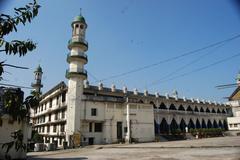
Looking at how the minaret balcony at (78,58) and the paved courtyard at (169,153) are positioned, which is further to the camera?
the minaret balcony at (78,58)

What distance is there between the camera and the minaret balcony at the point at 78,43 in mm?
36219

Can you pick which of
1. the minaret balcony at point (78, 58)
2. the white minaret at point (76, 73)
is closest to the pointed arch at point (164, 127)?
the white minaret at point (76, 73)

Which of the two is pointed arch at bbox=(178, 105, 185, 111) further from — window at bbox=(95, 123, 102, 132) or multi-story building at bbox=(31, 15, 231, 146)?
window at bbox=(95, 123, 102, 132)

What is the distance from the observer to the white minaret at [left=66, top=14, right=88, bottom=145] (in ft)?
111

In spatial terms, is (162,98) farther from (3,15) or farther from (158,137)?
(3,15)

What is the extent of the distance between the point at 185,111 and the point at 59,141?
28236mm

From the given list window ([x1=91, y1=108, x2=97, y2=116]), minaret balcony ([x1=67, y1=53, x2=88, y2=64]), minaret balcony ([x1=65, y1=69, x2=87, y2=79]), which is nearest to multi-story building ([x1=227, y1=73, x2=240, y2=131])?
window ([x1=91, y1=108, x2=97, y2=116])

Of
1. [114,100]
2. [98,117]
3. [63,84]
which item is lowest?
[98,117]

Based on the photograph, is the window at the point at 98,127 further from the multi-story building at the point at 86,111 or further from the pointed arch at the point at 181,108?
the pointed arch at the point at 181,108

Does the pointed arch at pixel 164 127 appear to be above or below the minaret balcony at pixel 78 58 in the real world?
below

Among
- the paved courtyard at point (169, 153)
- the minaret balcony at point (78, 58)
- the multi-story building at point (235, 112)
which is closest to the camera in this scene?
the paved courtyard at point (169, 153)

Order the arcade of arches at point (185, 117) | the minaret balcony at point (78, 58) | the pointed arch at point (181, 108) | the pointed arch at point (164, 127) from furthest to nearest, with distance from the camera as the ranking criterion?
the pointed arch at point (181, 108), the arcade of arches at point (185, 117), the pointed arch at point (164, 127), the minaret balcony at point (78, 58)

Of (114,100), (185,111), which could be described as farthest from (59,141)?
(185,111)

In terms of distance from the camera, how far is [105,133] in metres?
35.8
